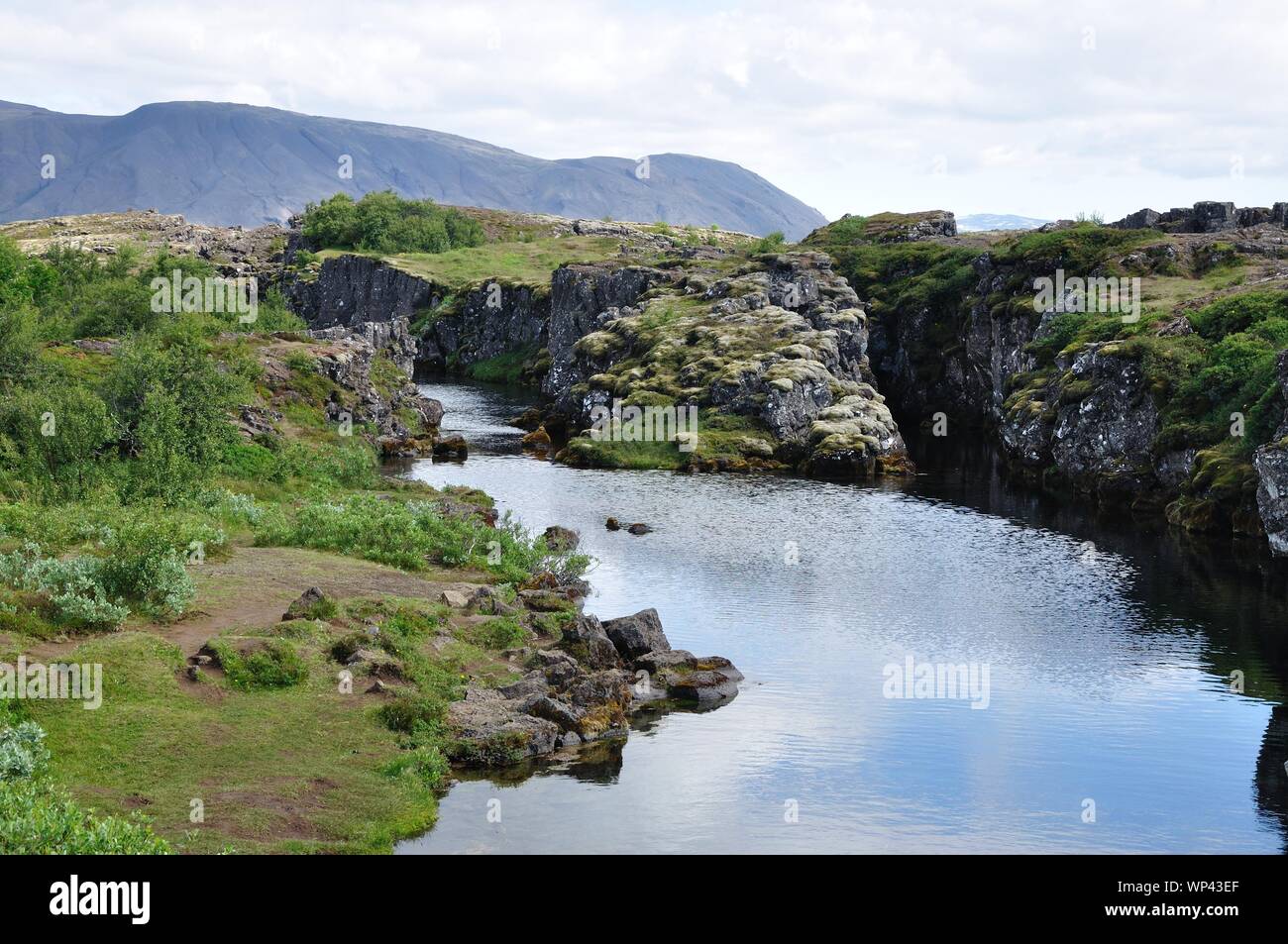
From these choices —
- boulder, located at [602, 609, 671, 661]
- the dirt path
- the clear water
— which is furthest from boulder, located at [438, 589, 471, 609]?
the clear water

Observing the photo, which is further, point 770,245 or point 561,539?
point 770,245

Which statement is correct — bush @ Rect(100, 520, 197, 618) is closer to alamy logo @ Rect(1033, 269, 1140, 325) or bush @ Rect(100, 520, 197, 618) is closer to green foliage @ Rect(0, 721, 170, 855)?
green foliage @ Rect(0, 721, 170, 855)

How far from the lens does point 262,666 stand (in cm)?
3916

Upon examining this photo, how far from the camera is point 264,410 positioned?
8656 centimetres

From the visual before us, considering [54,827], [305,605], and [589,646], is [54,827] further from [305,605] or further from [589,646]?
[589,646]

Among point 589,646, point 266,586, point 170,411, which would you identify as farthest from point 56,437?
point 589,646

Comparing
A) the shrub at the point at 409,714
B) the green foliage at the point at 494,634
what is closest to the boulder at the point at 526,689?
the shrub at the point at 409,714

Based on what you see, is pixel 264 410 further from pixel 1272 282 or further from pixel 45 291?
pixel 1272 282

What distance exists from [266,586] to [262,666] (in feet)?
33.0

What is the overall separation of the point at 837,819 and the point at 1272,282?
275 feet

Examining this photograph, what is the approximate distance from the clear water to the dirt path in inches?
342

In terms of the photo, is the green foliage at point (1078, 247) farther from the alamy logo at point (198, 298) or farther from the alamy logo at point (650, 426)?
the alamy logo at point (198, 298)

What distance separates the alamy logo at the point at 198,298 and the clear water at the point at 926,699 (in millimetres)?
44537

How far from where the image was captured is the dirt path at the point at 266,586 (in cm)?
4147
